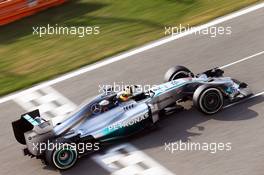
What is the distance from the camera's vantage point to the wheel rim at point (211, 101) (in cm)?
1263

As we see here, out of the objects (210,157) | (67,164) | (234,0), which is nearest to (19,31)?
(234,0)

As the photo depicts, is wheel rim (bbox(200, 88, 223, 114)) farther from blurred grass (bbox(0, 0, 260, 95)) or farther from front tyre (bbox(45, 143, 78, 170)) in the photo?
blurred grass (bbox(0, 0, 260, 95))

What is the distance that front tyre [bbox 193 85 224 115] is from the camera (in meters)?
12.6

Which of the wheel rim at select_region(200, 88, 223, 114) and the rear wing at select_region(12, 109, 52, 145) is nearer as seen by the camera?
the rear wing at select_region(12, 109, 52, 145)

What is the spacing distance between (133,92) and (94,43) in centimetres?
512

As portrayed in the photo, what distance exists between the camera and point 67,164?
38.4 ft

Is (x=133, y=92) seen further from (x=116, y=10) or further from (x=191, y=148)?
(x=116, y=10)
